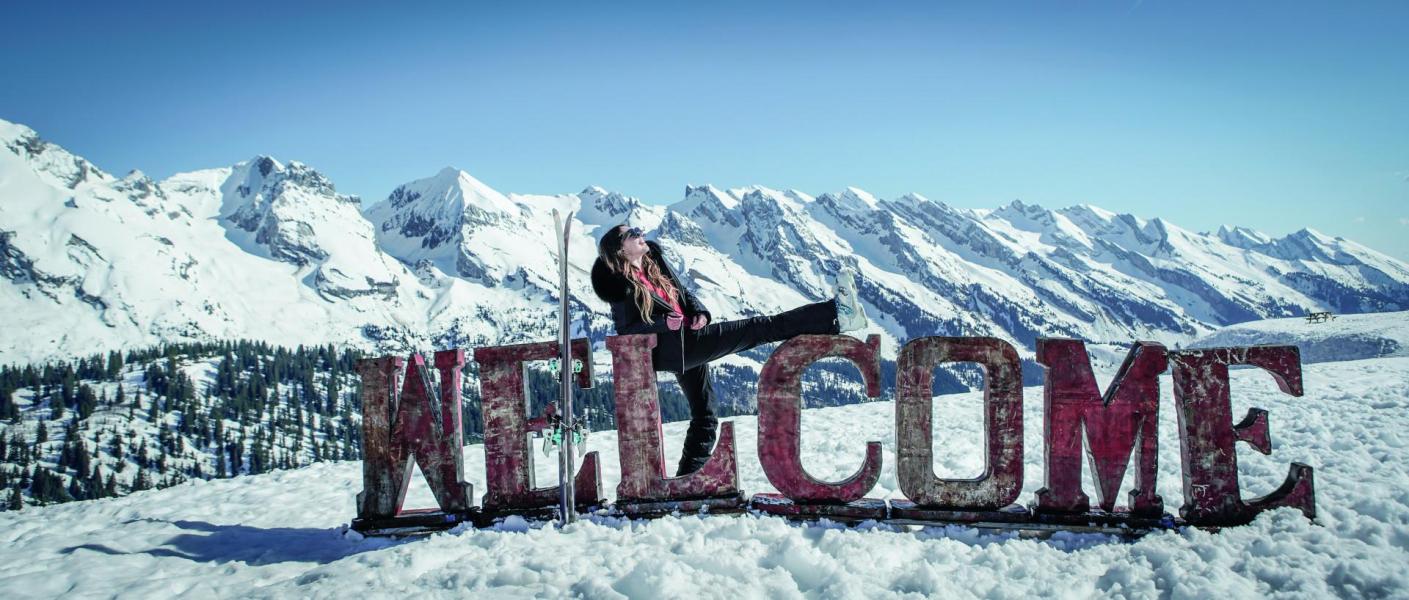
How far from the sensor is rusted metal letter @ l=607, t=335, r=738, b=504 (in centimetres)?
716

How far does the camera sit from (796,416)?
726 centimetres

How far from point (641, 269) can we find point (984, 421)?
4.19m

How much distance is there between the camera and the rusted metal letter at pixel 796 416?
6.89 m

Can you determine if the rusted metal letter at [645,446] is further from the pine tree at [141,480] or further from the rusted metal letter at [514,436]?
the pine tree at [141,480]

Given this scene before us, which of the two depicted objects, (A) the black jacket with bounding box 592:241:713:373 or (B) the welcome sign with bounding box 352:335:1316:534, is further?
(A) the black jacket with bounding box 592:241:713:373

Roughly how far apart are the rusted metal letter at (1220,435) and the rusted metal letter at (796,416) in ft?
9.98

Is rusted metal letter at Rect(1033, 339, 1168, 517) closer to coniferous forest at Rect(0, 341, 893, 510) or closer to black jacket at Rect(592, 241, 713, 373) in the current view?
black jacket at Rect(592, 241, 713, 373)

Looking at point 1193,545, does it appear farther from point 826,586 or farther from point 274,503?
point 274,503

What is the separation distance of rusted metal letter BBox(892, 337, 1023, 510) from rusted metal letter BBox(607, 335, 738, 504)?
75.2 inches

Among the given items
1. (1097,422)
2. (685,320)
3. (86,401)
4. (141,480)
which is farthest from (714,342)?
(86,401)

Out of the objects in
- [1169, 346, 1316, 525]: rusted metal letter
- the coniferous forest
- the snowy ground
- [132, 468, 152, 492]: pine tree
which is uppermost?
[1169, 346, 1316, 525]: rusted metal letter

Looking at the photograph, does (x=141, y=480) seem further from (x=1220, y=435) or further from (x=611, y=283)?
(x=1220, y=435)

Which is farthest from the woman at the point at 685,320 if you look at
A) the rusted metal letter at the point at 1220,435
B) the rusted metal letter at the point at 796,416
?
the rusted metal letter at the point at 1220,435

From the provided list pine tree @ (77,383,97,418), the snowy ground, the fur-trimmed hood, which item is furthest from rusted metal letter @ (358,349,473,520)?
pine tree @ (77,383,97,418)
